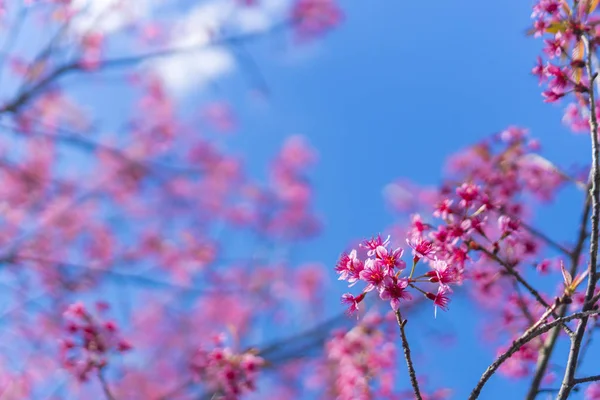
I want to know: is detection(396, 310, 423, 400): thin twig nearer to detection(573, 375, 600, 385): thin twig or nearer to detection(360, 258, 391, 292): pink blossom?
detection(360, 258, 391, 292): pink blossom

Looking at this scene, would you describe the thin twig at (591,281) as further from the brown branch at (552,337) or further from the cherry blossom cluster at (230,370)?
the cherry blossom cluster at (230,370)

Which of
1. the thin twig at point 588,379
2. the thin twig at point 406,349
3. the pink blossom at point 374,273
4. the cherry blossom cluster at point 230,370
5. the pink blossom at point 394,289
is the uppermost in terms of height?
the cherry blossom cluster at point 230,370

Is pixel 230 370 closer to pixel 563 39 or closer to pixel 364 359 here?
pixel 364 359

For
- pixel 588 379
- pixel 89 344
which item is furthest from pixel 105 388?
pixel 588 379

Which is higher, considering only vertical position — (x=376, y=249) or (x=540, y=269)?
(x=540, y=269)

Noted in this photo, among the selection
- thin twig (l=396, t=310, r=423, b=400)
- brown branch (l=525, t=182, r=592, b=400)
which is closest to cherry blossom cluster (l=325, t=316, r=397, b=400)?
brown branch (l=525, t=182, r=592, b=400)

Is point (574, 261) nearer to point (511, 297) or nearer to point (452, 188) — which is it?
point (511, 297)

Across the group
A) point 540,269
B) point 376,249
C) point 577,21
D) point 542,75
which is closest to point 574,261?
point 540,269

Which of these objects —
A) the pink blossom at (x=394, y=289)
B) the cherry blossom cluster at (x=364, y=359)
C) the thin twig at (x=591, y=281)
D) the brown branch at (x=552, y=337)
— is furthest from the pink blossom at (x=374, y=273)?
the cherry blossom cluster at (x=364, y=359)
